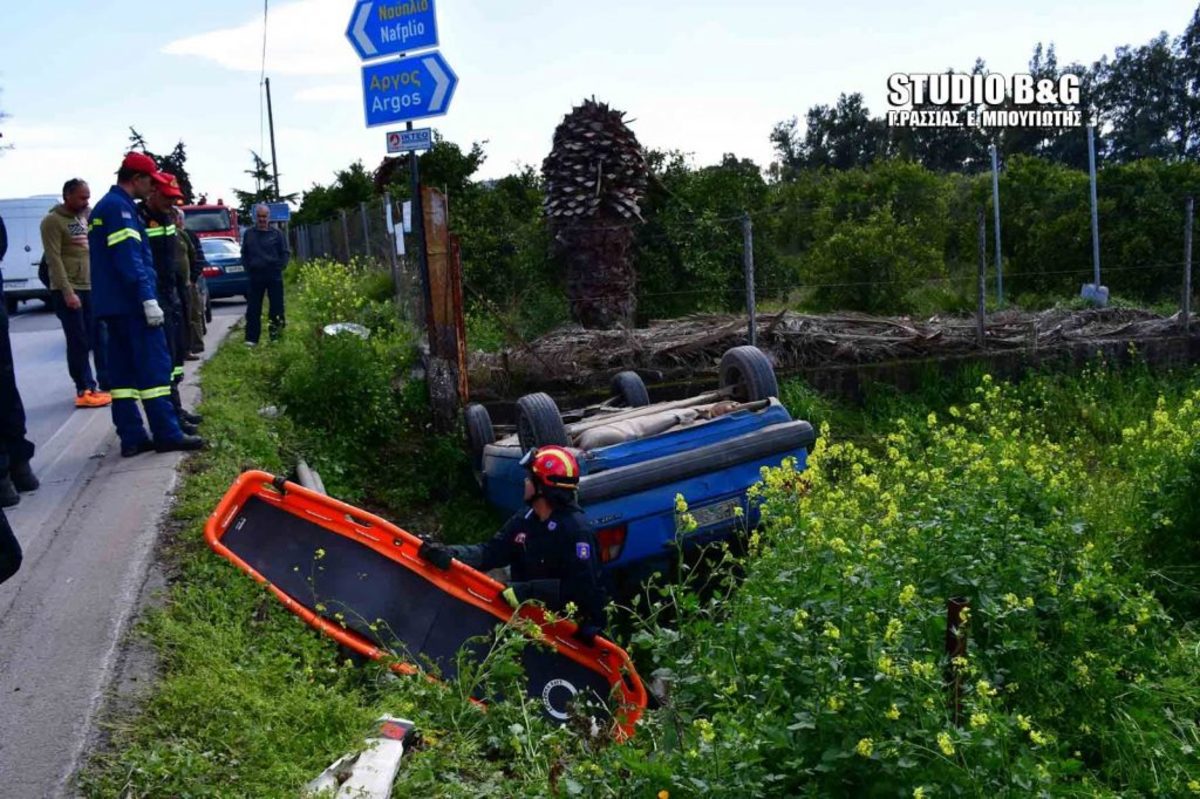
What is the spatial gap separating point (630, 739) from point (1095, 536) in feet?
10.1

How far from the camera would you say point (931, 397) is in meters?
10.6

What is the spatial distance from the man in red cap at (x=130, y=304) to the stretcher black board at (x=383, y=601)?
1473 mm

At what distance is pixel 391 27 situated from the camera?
8.03 meters

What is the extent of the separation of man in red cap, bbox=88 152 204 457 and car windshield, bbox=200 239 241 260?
497 inches

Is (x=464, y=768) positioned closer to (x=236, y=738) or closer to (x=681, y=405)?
(x=236, y=738)

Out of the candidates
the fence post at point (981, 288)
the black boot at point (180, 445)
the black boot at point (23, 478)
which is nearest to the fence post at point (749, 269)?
the fence post at point (981, 288)

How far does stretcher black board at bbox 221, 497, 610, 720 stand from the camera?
5246 mm

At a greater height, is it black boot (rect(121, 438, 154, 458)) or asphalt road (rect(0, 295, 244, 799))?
black boot (rect(121, 438, 154, 458))

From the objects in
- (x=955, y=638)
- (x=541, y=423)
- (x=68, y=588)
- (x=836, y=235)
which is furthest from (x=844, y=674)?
(x=836, y=235)

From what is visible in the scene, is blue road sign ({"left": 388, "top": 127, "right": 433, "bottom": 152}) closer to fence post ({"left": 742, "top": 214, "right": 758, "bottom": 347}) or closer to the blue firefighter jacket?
the blue firefighter jacket

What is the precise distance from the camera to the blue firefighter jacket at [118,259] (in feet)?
21.4

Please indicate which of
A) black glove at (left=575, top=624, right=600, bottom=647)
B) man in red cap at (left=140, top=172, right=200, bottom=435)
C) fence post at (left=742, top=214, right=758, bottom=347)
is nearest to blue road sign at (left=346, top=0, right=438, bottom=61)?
man in red cap at (left=140, top=172, right=200, bottom=435)

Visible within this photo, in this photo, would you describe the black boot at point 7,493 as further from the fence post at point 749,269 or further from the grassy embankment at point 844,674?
the fence post at point 749,269

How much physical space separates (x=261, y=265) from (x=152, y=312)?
4.95 metres
